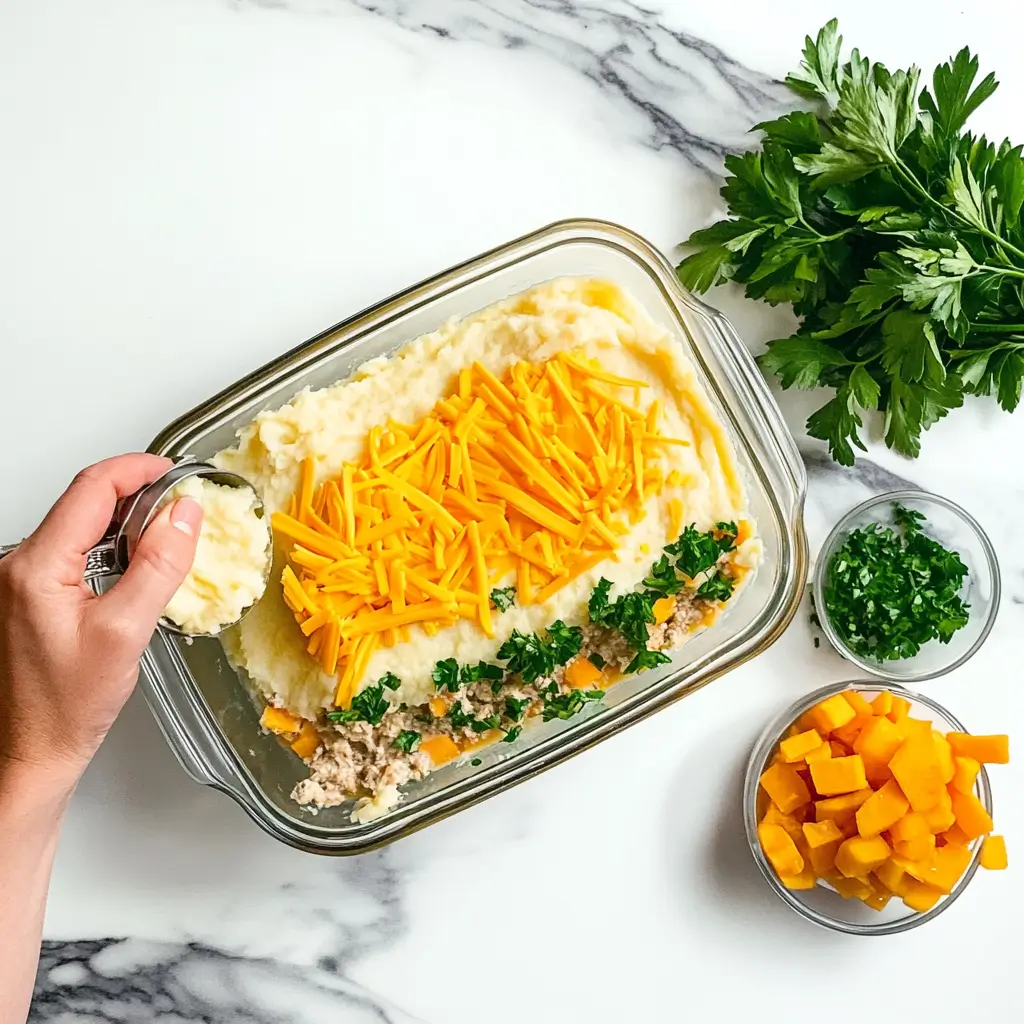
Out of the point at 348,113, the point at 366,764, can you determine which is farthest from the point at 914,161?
the point at 366,764

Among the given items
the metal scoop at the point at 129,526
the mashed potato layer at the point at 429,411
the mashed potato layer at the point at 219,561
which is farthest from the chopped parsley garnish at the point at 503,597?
the metal scoop at the point at 129,526

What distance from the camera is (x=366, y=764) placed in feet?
5.14

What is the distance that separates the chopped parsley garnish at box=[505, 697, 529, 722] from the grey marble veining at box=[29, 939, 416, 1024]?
24.5 inches

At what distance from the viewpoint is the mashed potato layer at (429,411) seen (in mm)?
1534

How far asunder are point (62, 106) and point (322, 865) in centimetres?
141

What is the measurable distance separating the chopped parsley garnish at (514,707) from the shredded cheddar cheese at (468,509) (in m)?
0.11

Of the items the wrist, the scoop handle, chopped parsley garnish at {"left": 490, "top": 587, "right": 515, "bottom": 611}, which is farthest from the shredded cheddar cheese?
the wrist

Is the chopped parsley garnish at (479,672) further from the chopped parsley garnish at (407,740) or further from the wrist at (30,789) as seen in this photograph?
the wrist at (30,789)

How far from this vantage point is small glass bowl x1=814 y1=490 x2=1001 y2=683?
1776mm

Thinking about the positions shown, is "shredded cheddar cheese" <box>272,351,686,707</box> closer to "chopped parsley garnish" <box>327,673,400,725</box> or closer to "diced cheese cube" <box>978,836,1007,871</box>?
"chopped parsley garnish" <box>327,673,400,725</box>

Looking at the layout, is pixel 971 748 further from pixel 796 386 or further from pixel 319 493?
pixel 319 493

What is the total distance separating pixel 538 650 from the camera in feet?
4.96

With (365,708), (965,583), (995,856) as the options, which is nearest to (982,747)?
(995,856)

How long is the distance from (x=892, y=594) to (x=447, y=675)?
0.79 meters
